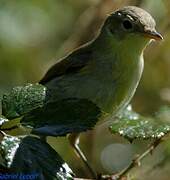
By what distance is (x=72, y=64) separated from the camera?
3.19m

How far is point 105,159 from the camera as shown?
15.1 feet

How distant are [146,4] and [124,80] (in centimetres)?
133

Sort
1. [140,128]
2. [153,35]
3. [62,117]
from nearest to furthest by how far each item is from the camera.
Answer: [62,117], [140,128], [153,35]

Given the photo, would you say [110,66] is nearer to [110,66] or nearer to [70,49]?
[110,66]

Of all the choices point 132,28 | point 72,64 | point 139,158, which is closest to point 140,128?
point 139,158

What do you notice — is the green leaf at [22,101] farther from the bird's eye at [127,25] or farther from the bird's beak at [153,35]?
the bird's eye at [127,25]

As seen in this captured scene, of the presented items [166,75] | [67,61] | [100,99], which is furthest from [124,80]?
[166,75]

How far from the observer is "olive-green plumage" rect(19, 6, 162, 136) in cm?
286

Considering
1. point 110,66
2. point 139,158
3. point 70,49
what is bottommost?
point 70,49

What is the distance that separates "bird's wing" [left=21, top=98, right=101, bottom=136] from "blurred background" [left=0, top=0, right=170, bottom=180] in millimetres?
2238

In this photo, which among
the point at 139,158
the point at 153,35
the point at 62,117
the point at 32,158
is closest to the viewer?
the point at 32,158

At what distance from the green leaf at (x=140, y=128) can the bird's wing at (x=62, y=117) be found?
39 centimetres

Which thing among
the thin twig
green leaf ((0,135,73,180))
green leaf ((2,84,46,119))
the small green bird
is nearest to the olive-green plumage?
→ the small green bird

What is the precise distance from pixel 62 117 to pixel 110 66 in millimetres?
1354
